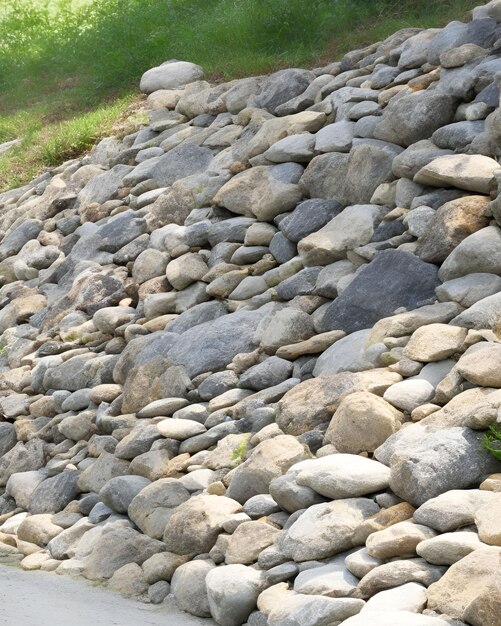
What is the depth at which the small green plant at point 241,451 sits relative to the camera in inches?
193

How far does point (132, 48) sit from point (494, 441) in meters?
7.74

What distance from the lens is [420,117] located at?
6.38 meters

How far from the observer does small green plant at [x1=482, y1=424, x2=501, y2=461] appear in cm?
385

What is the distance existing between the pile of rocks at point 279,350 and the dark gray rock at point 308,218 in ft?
0.04

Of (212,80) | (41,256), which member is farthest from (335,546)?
(212,80)

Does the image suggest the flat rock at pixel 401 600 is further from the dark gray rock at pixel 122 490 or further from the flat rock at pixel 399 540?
the dark gray rock at pixel 122 490

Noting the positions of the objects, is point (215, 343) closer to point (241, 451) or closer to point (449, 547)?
point (241, 451)

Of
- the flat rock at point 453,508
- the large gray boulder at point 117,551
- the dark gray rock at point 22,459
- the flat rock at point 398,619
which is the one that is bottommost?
the dark gray rock at point 22,459

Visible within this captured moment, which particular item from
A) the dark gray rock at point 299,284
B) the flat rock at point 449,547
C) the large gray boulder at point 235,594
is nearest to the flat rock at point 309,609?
the large gray boulder at point 235,594

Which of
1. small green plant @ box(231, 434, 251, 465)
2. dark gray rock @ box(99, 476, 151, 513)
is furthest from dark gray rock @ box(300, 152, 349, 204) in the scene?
dark gray rock @ box(99, 476, 151, 513)

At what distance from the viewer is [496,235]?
505 centimetres

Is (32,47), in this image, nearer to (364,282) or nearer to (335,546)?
(364,282)

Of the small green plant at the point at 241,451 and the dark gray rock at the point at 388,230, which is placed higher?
the dark gray rock at the point at 388,230

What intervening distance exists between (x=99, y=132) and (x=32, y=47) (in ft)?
12.5
